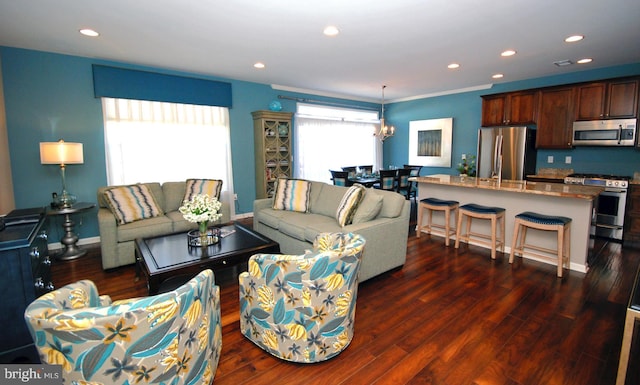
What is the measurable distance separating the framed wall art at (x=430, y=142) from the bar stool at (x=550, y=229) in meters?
3.74

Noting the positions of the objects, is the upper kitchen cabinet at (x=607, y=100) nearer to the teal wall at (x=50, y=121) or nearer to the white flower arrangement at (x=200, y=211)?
the white flower arrangement at (x=200, y=211)

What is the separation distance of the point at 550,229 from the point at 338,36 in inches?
123

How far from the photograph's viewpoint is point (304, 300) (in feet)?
6.09

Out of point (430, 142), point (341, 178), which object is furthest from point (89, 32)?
point (430, 142)

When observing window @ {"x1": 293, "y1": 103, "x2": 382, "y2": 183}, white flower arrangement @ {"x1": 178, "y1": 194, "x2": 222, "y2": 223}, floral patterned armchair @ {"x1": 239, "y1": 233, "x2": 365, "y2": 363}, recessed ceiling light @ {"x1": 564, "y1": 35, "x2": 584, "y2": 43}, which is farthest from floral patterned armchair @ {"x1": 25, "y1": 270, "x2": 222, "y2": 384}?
window @ {"x1": 293, "y1": 103, "x2": 382, "y2": 183}

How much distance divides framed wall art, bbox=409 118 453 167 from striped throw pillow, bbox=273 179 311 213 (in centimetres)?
424

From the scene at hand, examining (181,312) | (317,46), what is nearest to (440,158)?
(317,46)

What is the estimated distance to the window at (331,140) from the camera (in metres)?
6.92

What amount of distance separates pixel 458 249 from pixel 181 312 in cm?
378

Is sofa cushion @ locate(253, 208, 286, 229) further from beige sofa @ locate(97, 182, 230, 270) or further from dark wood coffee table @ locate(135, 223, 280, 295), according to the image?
beige sofa @ locate(97, 182, 230, 270)

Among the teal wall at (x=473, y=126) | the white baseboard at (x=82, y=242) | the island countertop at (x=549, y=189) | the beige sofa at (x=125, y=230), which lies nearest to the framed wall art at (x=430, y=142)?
the teal wall at (x=473, y=126)

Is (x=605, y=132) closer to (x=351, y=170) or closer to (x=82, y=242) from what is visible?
(x=351, y=170)

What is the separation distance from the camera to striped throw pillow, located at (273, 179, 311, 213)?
4.35m

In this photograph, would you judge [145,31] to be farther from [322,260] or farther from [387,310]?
[387,310]
